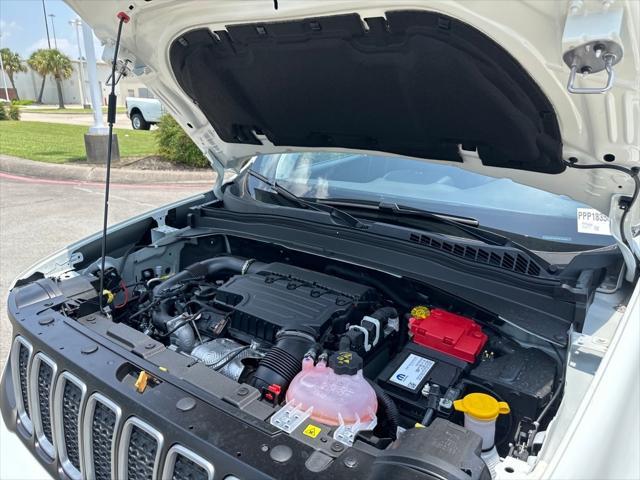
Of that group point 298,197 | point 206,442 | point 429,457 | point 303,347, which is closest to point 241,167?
point 298,197

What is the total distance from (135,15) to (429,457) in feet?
6.06

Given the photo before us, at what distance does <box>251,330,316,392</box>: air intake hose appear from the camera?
1.65 meters

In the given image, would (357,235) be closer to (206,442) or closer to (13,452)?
(206,442)

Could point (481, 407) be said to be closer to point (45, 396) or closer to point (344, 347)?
point (344, 347)

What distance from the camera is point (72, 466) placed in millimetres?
1744

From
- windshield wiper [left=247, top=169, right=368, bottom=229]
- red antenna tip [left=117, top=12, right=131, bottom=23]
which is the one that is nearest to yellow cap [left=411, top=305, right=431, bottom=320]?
windshield wiper [left=247, top=169, right=368, bottom=229]

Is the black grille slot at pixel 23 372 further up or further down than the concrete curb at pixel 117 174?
further up

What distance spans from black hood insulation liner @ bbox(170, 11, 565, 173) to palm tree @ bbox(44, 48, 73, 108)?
43.7 metres

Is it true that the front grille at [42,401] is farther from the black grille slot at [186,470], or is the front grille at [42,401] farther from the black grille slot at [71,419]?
the black grille slot at [186,470]

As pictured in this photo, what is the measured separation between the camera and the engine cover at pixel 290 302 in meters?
1.94

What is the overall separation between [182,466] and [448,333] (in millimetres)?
1023

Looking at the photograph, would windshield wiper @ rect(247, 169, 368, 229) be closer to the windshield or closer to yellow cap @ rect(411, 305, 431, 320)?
the windshield

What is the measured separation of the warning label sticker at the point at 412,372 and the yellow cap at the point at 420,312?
19 centimetres

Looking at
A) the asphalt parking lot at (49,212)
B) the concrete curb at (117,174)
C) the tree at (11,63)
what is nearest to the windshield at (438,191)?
the asphalt parking lot at (49,212)
